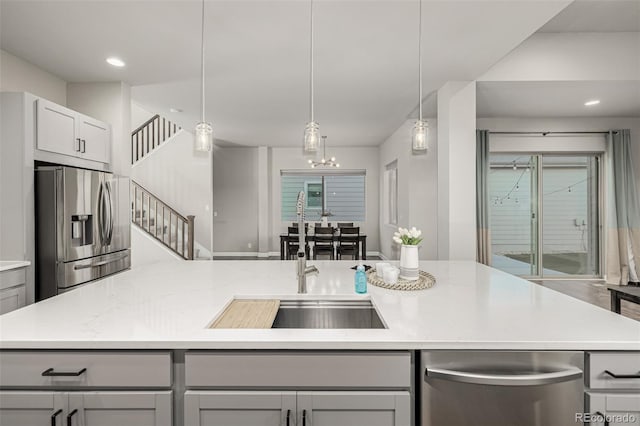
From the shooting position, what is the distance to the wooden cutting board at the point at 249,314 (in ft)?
4.50

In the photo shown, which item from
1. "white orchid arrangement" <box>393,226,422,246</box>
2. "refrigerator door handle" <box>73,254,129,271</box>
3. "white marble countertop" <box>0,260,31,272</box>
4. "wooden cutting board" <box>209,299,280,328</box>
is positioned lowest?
"refrigerator door handle" <box>73,254,129,271</box>

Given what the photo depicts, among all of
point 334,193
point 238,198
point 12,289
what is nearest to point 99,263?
point 12,289

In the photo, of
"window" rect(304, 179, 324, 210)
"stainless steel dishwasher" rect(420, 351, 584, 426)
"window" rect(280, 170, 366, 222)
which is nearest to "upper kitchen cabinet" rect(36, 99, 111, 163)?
"stainless steel dishwasher" rect(420, 351, 584, 426)

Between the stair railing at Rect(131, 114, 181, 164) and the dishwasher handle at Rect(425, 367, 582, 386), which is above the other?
the stair railing at Rect(131, 114, 181, 164)

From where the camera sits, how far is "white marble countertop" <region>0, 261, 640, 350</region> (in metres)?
1.11

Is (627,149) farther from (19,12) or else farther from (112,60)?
(19,12)

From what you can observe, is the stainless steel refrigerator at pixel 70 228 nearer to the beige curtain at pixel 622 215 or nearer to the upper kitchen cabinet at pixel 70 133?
the upper kitchen cabinet at pixel 70 133

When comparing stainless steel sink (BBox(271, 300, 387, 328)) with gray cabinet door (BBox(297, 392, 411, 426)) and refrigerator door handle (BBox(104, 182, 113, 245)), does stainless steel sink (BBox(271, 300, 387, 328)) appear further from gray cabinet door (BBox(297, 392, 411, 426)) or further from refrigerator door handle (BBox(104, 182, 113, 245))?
refrigerator door handle (BBox(104, 182, 113, 245))

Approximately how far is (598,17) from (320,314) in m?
4.08

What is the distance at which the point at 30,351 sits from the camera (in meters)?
1.12

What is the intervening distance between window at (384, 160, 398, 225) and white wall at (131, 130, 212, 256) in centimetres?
407

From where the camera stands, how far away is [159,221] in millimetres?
6902

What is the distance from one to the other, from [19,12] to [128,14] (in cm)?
81

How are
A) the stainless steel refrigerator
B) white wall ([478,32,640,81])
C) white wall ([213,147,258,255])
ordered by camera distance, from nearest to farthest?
the stainless steel refrigerator < white wall ([478,32,640,81]) < white wall ([213,147,258,255])
